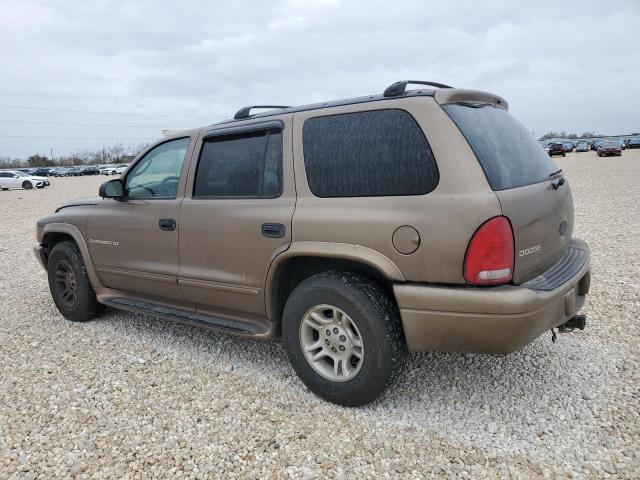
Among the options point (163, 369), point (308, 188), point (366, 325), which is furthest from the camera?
point (163, 369)

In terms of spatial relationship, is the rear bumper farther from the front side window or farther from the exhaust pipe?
the front side window

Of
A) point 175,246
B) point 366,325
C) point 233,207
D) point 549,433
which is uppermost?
point 233,207

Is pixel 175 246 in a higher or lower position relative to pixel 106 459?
higher

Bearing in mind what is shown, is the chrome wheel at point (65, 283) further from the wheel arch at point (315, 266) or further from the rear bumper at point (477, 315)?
the rear bumper at point (477, 315)

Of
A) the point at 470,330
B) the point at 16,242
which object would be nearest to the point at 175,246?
the point at 470,330

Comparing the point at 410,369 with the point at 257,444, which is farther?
the point at 410,369

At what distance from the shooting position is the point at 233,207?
325 cm

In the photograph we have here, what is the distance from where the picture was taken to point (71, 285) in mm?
4566

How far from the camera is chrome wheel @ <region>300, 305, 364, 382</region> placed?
9.11 ft

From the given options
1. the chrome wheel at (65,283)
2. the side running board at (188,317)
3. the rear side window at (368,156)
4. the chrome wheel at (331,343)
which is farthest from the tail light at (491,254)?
the chrome wheel at (65,283)

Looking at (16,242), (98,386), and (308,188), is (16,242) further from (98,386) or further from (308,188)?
(308,188)

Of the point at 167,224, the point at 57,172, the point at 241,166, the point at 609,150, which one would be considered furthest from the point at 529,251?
the point at 57,172

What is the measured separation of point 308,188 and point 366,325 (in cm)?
92

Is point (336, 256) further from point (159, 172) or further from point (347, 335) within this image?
point (159, 172)
